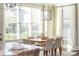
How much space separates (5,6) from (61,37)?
515 mm

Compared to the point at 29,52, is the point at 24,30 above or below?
above

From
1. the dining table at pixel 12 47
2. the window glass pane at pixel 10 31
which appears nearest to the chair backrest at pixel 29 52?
the dining table at pixel 12 47

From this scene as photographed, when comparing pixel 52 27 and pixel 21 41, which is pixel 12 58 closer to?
pixel 21 41

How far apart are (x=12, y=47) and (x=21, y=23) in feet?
0.69

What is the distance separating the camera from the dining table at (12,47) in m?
1.20

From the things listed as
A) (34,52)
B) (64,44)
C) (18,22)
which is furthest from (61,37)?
(18,22)

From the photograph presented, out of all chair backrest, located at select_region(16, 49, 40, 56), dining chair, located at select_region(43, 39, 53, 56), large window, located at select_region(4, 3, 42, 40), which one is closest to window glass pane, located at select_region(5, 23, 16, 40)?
large window, located at select_region(4, 3, 42, 40)

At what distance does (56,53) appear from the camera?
1.24 meters

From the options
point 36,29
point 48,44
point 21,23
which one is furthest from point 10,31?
point 48,44

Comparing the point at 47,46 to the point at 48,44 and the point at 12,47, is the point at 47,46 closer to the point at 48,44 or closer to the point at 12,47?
the point at 48,44

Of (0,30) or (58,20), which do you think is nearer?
(0,30)

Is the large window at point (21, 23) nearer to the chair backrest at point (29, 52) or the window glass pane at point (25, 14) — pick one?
the window glass pane at point (25, 14)

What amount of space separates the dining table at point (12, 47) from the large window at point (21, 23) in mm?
59

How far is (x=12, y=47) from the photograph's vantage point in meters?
1.24
